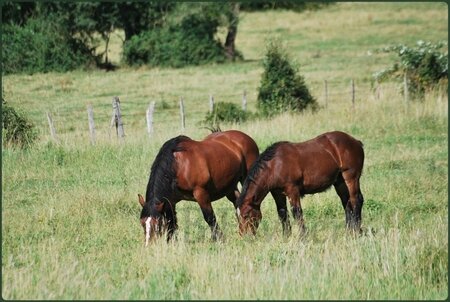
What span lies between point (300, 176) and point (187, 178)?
4.69ft

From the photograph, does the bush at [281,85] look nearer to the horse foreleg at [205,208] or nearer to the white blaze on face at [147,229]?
the horse foreleg at [205,208]

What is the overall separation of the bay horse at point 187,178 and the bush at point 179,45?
29.5 meters

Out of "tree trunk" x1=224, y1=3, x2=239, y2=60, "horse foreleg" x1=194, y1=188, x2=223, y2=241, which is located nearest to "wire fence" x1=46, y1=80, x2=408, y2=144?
"horse foreleg" x1=194, y1=188, x2=223, y2=241

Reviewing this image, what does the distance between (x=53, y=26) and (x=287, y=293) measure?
34253mm

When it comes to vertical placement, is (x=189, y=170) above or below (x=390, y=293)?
above

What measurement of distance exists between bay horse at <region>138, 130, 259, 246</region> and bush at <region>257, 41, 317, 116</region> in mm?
12005

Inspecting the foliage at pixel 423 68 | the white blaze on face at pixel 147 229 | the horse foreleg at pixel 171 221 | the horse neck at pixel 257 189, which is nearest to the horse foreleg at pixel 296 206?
the horse neck at pixel 257 189

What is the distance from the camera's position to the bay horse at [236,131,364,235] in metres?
9.61

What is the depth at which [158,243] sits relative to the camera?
870cm

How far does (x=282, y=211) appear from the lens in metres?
9.88

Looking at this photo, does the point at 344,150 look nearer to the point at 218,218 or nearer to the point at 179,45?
the point at 218,218

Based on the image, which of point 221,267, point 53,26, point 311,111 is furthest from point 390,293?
point 53,26

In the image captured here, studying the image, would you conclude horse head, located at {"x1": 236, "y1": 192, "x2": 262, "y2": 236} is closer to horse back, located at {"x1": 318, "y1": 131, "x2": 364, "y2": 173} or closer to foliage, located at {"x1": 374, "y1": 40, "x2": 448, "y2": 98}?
horse back, located at {"x1": 318, "y1": 131, "x2": 364, "y2": 173}

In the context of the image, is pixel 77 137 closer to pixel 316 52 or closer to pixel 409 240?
pixel 409 240
